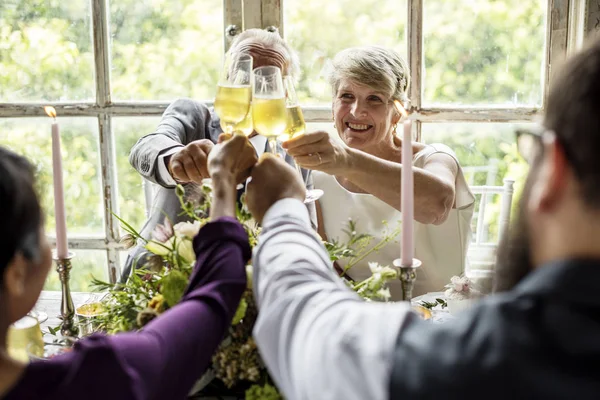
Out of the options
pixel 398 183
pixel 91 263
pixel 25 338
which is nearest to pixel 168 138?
pixel 398 183

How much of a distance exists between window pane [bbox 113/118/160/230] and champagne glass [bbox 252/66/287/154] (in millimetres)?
1547

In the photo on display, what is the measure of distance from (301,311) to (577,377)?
331 millimetres

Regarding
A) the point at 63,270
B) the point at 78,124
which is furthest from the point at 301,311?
the point at 78,124

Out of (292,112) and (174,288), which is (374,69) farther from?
Answer: (174,288)

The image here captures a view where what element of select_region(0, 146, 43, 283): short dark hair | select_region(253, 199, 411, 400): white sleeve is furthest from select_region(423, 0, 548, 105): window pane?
select_region(0, 146, 43, 283): short dark hair

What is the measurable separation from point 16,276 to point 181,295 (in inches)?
12.7

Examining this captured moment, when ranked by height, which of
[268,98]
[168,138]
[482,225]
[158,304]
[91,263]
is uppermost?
[268,98]

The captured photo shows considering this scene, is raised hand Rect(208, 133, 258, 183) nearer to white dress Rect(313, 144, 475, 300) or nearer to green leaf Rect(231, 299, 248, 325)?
green leaf Rect(231, 299, 248, 325)

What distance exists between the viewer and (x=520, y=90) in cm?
259

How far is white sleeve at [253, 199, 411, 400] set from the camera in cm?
73

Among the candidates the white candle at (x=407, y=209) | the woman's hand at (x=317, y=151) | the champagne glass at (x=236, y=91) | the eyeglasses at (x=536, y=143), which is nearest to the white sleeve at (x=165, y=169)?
the woman's hand at (x=317, y=151)

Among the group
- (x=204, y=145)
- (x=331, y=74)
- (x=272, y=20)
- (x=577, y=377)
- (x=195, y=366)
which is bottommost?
(x=195, y=366)

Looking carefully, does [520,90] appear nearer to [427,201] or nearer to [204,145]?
[427,201]

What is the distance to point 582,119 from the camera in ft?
2.16
